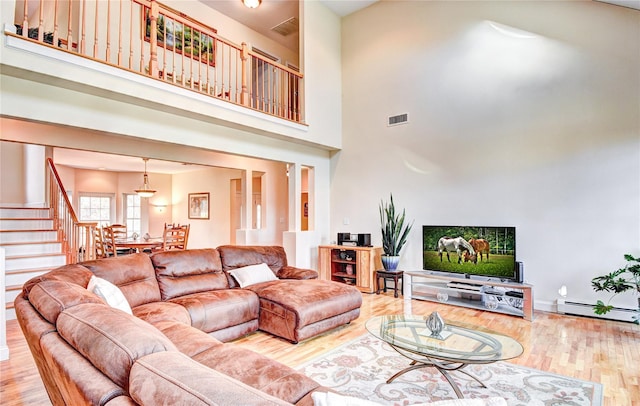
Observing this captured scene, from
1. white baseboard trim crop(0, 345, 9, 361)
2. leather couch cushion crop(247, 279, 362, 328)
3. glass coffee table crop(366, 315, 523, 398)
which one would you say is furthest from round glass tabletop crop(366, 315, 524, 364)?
white baseboard trim crop(0, 345, 9, 361)

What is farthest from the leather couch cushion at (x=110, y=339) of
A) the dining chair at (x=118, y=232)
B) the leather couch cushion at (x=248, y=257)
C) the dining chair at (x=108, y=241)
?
the dining chair at (x=118, y=232)

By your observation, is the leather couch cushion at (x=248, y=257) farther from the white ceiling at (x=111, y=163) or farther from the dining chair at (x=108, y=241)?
the white ceiling at (x=111, y=163)

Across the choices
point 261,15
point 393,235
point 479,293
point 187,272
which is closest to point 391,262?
point 393,235

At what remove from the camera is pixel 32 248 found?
489 cm

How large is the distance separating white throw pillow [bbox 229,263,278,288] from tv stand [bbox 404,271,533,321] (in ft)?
6.63

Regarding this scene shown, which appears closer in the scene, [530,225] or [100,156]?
[530,225]

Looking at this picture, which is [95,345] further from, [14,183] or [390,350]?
[14,183]

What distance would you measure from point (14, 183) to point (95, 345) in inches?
254

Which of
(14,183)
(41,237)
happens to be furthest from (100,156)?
(41,237)

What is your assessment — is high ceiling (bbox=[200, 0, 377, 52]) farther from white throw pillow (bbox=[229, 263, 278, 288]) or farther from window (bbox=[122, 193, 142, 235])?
window (bbox=[122, 193, 142, 235])

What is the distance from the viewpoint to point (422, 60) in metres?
5.46

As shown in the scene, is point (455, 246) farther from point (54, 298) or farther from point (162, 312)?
point (54, 298)

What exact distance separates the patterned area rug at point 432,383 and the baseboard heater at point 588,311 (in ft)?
6.41

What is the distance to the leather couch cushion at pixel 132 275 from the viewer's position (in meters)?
2.96
